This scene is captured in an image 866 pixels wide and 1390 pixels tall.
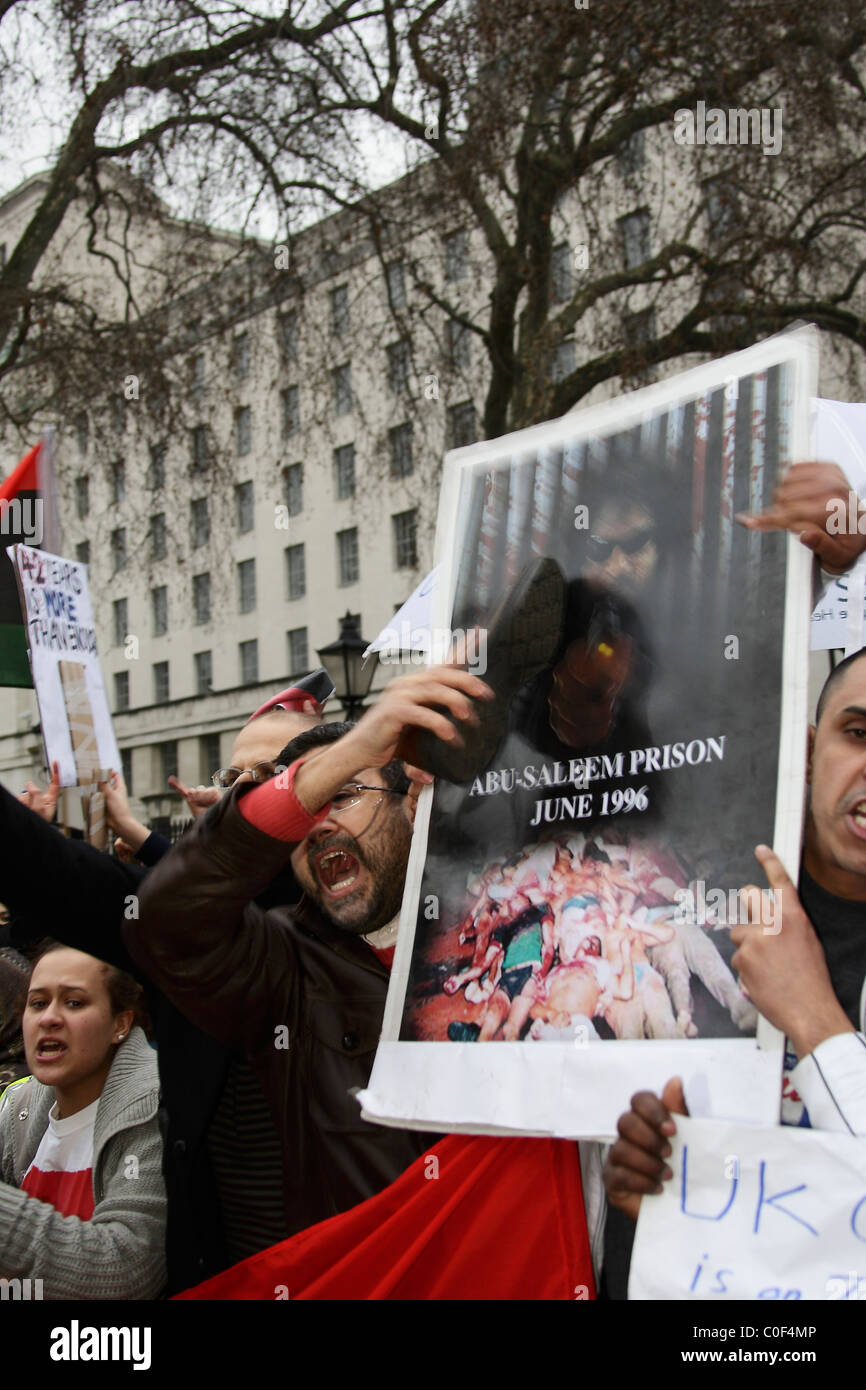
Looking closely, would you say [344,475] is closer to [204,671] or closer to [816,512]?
[204,671]

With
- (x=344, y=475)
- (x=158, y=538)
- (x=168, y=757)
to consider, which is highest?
(x=344, y=475)

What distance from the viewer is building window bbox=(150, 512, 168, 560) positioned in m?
12.0

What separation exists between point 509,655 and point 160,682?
4434 centimetres

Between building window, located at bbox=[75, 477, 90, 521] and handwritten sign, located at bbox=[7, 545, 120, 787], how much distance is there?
847cm

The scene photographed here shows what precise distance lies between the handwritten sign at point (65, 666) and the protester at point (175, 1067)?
98 centimetres

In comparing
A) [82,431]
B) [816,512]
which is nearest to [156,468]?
[82,431]

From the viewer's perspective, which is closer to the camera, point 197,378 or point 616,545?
point 616,545

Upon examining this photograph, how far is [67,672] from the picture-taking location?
3.34 metres

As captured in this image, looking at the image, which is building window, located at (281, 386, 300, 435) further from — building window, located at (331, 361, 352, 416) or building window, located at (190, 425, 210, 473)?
building window, located at (190, 425, 210, 473)

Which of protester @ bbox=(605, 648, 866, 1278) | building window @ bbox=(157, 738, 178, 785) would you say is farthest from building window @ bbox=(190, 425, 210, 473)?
building window @ bbox=(157, 738, 178, 785)

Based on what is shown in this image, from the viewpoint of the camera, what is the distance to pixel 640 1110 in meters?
1.46

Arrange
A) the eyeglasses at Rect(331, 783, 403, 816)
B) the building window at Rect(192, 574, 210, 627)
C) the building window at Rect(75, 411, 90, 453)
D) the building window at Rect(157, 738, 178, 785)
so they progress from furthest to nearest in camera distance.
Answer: the building window at Rect(157, 738, 178, 785) < the building window at Rect(192, 574, 210, 627) < the building window at Rect(75, 411, 90, 453) < the eyeglasses at Rect(331, 783, 403, 816)

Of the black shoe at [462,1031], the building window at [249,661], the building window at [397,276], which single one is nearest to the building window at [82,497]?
the building window at [397,276]

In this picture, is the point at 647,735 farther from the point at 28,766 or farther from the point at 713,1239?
the point at 28,766
